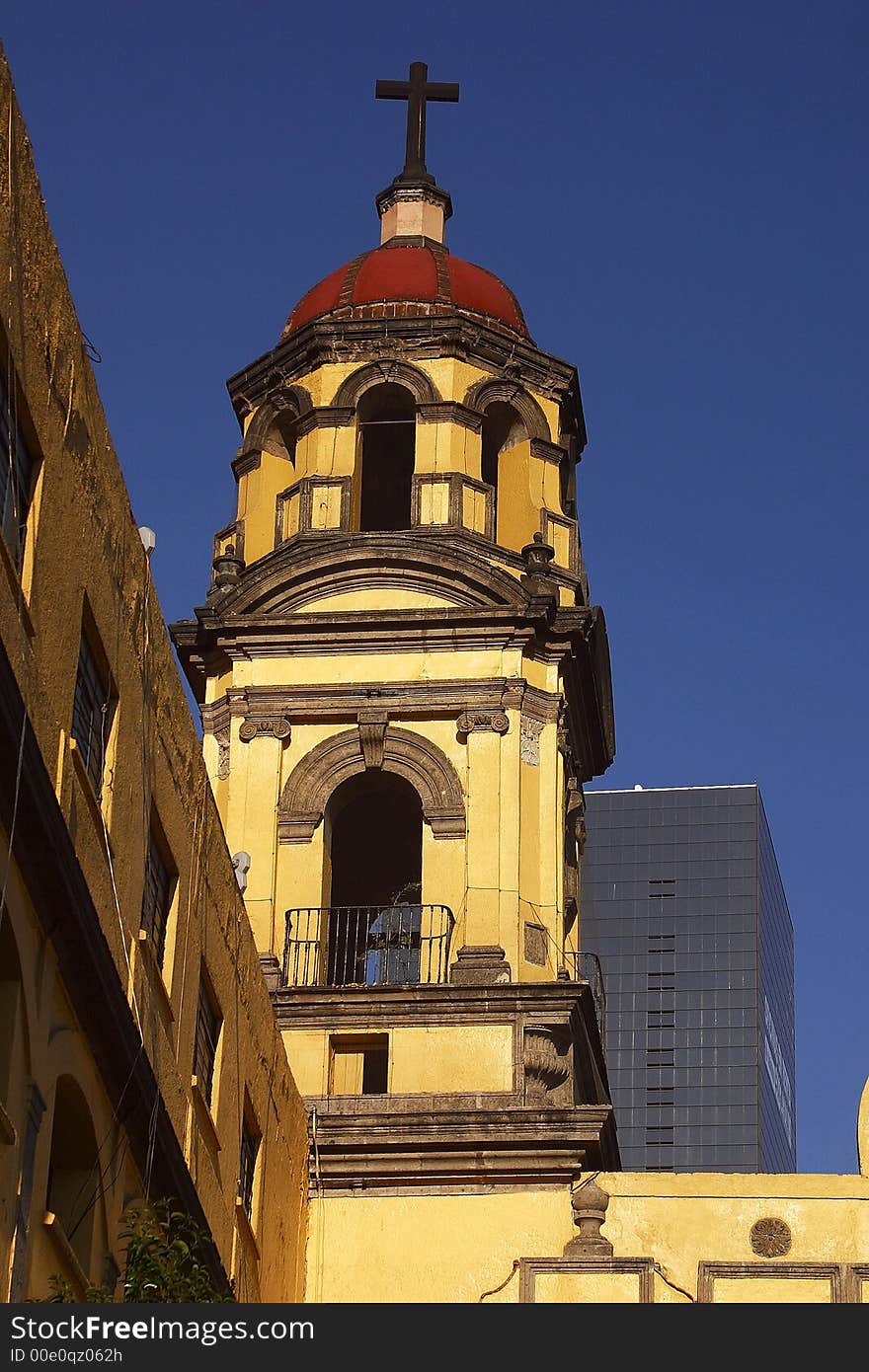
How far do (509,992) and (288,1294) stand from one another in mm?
4027

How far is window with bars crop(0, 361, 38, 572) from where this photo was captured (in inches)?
690

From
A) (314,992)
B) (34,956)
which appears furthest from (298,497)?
(34,956)

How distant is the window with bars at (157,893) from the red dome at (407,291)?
14.0m

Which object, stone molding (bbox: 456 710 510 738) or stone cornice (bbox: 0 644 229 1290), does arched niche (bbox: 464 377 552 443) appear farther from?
stone cornice (bbox: 0 644 229 1290)

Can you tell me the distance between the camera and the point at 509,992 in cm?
2952

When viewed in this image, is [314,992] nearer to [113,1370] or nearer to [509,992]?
[509,992]

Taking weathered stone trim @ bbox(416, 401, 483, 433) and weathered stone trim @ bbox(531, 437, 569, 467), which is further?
weathered stone trim @ bbox(531, 437, 569, 467)

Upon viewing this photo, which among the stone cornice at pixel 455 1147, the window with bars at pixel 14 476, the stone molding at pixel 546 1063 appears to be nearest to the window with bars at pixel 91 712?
the window with bars at pixel 14 476

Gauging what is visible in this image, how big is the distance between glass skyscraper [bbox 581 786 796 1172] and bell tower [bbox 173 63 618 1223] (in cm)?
5724

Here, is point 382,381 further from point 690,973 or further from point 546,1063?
Result: point 690,973

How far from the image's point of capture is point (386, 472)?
36500 mm

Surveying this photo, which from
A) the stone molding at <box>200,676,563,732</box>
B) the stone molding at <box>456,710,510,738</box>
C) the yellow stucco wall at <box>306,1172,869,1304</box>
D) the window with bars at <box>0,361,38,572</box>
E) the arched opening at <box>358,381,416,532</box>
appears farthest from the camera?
the arched opening at <box>358,381,416,532</box>

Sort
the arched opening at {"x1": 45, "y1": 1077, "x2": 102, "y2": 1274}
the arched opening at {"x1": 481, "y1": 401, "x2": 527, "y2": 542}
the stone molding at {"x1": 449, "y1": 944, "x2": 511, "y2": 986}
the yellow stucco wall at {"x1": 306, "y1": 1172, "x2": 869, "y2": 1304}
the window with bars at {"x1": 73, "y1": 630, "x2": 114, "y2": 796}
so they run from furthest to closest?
the arched opening at {"x1": 481, "y1": 401, "x2": 527, "y2": 542} → the stone molding at {"x1": 449, "y1": 944, "x2": 511, "y2": 986} → the yellow stucco wall at {"x1": 306, "y1": 1172, "x2": 869, "y2": 1304} → the window with bars at {"x1": 73, "y1": 630, "x2": 114, "y2": 796} → the arched opening at {"x1": 45, "y1": 1077, "x2": 102, "y2": 1274}

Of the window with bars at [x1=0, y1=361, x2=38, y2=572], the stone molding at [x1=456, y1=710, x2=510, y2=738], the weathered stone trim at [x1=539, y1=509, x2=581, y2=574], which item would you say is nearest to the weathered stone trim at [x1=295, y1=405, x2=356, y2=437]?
the weathered stone trim at [x1=539, y1=509, x2=581, y2=574]
